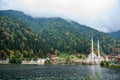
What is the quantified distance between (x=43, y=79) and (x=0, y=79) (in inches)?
607

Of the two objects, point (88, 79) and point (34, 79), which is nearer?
point (88, 79)

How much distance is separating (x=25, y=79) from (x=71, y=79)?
55.5ft

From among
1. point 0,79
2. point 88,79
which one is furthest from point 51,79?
point 88,79

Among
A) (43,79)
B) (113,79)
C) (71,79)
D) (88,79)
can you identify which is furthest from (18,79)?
(88,79)

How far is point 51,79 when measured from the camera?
9912 cm

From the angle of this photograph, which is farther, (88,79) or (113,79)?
(113,79)

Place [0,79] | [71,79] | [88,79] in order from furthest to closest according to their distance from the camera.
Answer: [71,79] < [0,79] < [88,79]

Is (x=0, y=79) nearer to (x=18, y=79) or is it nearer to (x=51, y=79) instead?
(x=18, y=79)

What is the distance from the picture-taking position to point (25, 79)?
96.4 m

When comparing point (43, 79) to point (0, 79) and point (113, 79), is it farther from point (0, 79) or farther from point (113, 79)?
point (113, 79)

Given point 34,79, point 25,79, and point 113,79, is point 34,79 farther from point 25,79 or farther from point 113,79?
point 113,79

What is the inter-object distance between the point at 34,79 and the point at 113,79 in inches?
Result: 1131

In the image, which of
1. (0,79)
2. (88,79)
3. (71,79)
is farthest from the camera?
(71,79)

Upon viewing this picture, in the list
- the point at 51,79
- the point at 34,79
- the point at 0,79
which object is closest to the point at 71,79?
the point at 51,79
